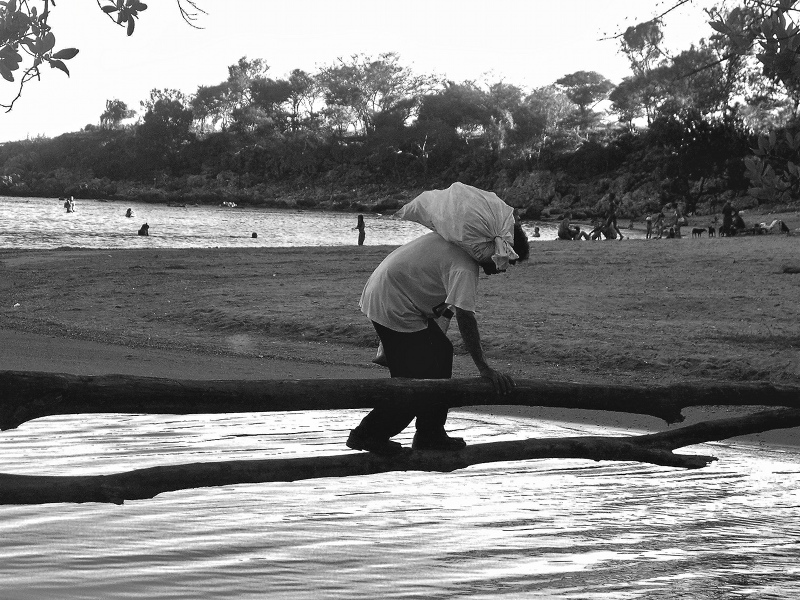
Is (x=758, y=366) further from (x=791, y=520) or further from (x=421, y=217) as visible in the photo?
(x=421, y=217)

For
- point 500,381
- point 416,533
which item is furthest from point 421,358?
point 416,533

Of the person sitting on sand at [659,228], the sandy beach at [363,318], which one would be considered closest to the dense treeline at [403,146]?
the person sitting on sand at [659,228]

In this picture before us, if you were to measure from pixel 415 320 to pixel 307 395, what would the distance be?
0.87m

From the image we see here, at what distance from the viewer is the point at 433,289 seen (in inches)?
177

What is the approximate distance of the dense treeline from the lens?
6425cm

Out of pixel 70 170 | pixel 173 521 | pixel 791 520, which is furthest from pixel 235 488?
pixel 70 170

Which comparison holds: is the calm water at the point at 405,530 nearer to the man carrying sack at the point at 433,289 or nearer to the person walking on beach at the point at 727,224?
the man carrying sack at the point at 433,289

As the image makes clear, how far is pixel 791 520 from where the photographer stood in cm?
567

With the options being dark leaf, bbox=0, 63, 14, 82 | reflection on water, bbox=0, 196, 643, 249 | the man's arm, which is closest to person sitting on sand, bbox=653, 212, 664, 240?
reflection on water, bbox=0, 196, 643, 249

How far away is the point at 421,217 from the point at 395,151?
9958 centimetres

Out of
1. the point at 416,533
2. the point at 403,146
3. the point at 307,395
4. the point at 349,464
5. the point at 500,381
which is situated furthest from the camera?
the point at 403,146

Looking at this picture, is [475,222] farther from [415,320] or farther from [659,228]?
[659,228]

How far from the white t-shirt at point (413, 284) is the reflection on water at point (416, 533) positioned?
52.2 inches

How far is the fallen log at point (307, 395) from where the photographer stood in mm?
3324
